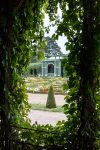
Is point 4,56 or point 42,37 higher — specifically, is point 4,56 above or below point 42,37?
below

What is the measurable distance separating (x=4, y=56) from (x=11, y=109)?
1.33ft

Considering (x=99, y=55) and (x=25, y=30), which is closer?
(x=99, y=55)

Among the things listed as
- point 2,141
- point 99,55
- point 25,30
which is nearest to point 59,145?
point 2,141

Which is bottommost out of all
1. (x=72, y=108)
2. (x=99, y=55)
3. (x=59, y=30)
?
(x=72, y=108)

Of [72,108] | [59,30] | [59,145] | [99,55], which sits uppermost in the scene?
[59,30]

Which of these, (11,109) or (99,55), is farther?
(11,109)

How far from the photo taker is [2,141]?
278 cm

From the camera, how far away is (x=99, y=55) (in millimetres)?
2496

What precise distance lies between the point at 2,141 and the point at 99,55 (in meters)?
0.93

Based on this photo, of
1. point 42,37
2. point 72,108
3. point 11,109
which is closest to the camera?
point 72,108

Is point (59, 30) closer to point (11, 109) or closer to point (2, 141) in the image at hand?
point (11, 109)

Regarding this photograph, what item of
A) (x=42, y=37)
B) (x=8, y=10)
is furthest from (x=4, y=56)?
(x=42, y=37)

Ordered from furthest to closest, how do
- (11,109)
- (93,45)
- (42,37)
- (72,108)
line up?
(42,37), (11,109), (72,108), (93,45)

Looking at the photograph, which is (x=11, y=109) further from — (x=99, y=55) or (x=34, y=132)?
(x=99, y=55)
